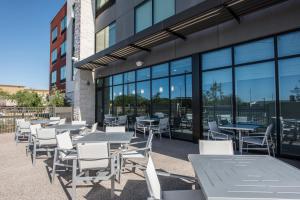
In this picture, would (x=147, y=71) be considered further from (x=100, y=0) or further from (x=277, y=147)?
(x=100, y=0)

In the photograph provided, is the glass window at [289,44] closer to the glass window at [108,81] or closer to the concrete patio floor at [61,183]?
the concrete patio floor at [61,183]

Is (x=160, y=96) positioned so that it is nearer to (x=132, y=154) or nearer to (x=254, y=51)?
(x=254, y=51)

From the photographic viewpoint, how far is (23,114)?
11.0 m

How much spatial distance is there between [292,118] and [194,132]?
3056mm

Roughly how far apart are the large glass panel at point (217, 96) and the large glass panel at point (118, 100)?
554cm

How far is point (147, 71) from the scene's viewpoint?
9250mm

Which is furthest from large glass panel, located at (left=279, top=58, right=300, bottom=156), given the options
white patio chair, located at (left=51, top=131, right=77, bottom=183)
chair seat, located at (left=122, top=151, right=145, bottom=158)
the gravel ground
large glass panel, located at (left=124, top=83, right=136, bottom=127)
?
large glass panel, located at (left=124, top=83, right=136, bottom=127)

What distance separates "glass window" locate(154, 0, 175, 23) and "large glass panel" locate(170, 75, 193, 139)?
113 inches

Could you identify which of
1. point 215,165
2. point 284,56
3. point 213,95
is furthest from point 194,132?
point 215,165

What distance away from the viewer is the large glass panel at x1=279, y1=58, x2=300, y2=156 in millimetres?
4879

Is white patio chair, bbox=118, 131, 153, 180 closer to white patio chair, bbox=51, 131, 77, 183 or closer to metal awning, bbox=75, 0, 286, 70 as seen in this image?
white patio chair, bbox=51, 131, 77, 183

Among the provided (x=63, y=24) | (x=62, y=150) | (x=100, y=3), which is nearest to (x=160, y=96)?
(x=62, y=150)

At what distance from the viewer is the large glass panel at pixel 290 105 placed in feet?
16.0

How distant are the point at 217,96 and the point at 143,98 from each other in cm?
402
